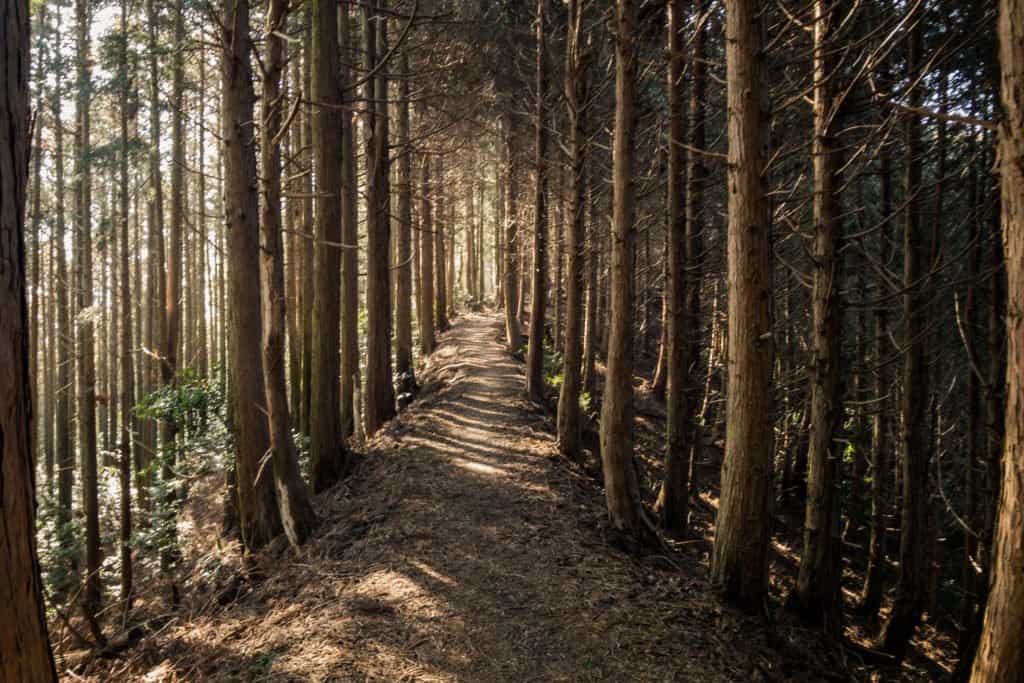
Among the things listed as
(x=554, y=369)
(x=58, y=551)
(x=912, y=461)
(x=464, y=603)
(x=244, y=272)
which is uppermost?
(x=244, y=272)

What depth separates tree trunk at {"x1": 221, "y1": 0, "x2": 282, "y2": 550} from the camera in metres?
6.56

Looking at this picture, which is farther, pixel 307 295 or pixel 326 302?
pixel 307 295

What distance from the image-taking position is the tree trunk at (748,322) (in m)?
5.21

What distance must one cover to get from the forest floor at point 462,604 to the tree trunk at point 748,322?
0.61 metres

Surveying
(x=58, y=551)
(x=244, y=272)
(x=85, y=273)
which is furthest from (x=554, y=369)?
(x=58, y=551)

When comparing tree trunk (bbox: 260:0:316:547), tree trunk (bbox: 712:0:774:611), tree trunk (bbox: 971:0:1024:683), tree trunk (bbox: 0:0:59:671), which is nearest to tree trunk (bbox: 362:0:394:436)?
tree trunk (bbox: 260:0:316:547)

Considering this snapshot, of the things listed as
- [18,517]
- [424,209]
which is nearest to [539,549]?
[18,517]

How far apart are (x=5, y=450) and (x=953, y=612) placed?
50.4ft

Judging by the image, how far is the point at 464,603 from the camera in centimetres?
540

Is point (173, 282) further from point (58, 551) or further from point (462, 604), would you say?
point (462, 604)

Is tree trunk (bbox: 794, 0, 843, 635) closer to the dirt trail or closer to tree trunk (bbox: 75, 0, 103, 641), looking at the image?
the dirt trail

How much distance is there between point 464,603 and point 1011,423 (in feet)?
13.6

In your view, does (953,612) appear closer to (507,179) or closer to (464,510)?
(464,510)

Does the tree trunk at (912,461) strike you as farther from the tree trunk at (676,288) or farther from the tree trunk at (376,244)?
the tree trunk at (376,244)
